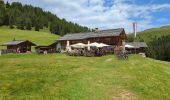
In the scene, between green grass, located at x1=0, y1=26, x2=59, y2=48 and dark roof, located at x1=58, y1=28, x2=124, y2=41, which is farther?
green grass, located at x1=0, y1=26, x2=59, y2=48

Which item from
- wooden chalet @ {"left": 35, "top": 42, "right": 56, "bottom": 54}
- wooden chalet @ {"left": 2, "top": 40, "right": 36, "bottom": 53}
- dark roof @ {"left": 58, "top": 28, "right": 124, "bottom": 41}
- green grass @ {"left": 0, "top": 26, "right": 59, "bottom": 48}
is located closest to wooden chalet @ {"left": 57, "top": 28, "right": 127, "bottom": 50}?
dark roof @ {"left": 58, "top": 28, "right": 124, "bottom": 41}

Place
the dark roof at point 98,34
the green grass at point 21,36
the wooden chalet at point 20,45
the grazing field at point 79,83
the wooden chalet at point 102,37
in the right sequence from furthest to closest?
the green grass at point 21,36 < the wooden chalet at point 20,45 < the dark roof at point 98,34 < the wooden chalet at point 102,37 < the grazing field at point 79,83

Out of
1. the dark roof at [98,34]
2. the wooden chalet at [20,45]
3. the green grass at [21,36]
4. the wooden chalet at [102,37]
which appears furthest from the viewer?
the green grass at [21,36]

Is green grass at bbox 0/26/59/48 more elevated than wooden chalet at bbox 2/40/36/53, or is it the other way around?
green grass at bbox 0/26/59/48

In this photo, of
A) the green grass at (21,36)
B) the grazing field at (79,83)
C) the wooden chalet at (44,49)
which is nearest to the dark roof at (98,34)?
the wooden chalet at (44,49)

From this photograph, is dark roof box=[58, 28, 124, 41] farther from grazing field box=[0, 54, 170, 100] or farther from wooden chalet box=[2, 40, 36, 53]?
grazing field box=[0, 54, 170, 100]

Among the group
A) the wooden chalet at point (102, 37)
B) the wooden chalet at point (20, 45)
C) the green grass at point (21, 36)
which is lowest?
the wooden chalet at point (20, 45)

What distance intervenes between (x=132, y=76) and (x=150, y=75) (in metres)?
2.97

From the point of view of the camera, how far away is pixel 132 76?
31.2 m

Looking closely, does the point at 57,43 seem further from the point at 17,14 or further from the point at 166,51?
the point at 17,14

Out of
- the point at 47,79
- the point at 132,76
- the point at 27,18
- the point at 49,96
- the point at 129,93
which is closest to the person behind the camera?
the point at 49,96

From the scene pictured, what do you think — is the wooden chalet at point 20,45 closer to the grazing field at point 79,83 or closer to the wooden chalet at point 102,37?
the wooden chalet at point 102,37

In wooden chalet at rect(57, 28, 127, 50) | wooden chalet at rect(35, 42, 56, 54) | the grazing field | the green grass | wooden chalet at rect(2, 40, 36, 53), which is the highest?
the green grass

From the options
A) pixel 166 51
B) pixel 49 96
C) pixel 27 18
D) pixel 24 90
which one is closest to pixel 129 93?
pixel 49 96
